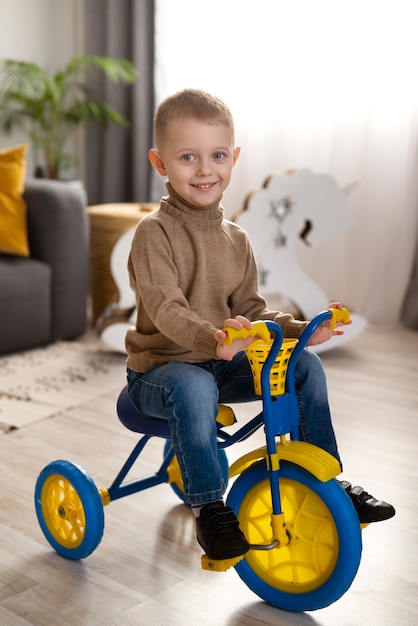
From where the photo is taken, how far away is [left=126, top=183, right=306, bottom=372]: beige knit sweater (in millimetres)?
1405

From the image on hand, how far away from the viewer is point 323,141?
352cm

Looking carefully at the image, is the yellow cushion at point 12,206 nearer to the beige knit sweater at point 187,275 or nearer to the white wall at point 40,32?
the white wall at point 40,32

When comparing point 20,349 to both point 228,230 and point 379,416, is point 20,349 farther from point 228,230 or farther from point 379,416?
point 228,230

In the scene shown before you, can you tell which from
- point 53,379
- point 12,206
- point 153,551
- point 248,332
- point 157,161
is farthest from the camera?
point 12,206

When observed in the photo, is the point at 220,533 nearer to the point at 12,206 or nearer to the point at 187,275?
the point at 187,275

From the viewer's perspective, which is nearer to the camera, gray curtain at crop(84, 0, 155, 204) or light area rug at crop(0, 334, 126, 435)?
light area rug at crop(0, 334, 126, 435)

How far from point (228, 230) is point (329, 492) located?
1.69 feet

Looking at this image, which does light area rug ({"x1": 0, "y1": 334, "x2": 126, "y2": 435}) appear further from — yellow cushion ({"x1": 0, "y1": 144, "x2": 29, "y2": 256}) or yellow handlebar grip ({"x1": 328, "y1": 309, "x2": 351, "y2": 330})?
yellow handlebar grip ({"x1": 328, "y1": 309, "x2": 351, "y2": 330})

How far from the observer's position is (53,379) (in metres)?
2.71

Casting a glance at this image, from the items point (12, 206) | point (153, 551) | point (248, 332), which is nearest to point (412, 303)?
point (12, 206)

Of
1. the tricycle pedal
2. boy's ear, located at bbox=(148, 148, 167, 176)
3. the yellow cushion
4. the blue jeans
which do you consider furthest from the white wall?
the tricycle pedal

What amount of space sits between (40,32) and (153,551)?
3.21m

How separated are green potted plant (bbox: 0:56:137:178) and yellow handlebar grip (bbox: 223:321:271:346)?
2697mm

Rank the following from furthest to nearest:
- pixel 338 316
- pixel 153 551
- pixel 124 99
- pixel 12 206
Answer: pixel 124 99, pixel 12 206, pixel 153 551, pixel 338 316
